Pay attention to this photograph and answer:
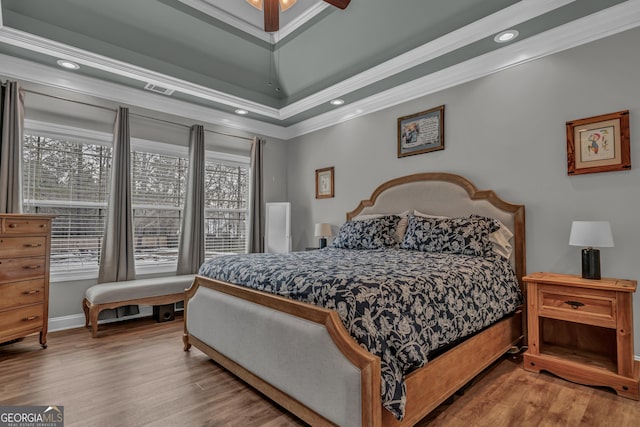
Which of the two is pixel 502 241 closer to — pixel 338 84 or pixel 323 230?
pixel 323 230

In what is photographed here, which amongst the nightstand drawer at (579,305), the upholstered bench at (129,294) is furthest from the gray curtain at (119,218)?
the nightstand drawer at (579,305)

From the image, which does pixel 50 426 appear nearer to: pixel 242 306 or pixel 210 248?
pixel 242 306

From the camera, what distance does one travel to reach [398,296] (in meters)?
1.64

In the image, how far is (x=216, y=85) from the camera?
423 centimetres

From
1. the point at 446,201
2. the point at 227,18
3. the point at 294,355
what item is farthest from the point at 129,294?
the point at 446,201

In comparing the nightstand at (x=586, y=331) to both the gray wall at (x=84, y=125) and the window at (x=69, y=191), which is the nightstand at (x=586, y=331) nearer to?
the gray wall at (x=84, y=125)

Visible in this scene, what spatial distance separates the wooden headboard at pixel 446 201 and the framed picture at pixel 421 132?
1.01 ft

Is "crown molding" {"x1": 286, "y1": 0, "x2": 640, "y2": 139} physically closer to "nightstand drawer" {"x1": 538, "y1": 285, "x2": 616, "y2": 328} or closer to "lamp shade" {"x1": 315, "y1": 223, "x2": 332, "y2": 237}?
"lamp shade" {"x1": 315, "y1": 223, "x2": 332, "y2": 237}

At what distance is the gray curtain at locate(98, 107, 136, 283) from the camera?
363 cm

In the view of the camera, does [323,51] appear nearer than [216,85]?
Yes

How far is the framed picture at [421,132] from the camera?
3.61 meters

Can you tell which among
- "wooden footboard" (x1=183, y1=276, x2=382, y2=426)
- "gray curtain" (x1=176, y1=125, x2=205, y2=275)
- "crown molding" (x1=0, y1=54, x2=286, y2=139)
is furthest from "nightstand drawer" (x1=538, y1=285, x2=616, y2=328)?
"crown molding" (x1=0, y1=54, x2=286, y2=139)

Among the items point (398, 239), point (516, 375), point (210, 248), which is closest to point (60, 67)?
point (210, 248)

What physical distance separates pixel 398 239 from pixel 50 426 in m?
2.95
